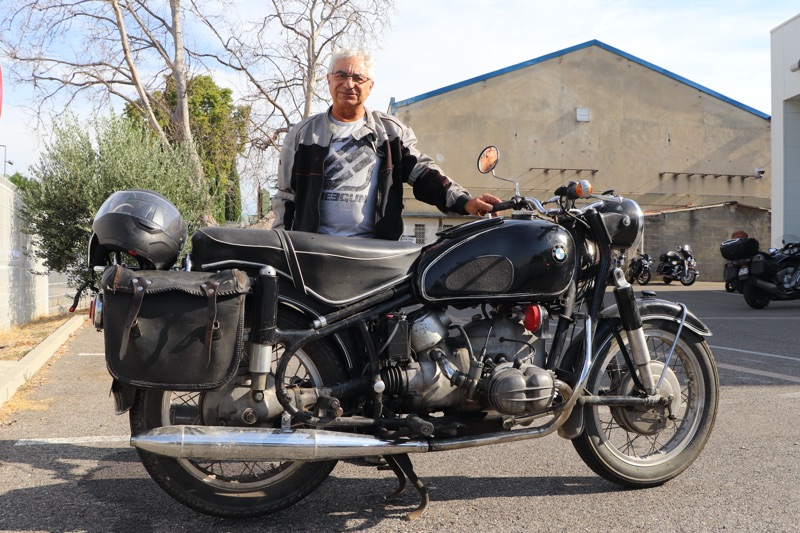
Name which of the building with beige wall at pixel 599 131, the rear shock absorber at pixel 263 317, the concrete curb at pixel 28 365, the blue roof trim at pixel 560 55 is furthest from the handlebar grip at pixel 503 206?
the blue roof trim at pixel 560 55

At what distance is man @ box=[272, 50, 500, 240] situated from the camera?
12.3 ft

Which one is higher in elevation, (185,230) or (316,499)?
(185,230)

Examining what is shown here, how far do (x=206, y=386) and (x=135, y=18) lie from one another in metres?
19.0

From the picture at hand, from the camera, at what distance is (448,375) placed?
297cm

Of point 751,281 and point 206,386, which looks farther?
point 751,281

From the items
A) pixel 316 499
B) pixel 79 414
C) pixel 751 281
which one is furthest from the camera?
pixel 751 281

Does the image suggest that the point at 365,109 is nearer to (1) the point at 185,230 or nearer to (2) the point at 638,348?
(1) the point at 185,230

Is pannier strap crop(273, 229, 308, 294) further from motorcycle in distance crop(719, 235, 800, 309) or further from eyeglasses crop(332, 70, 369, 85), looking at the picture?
motorcycle in distance crop(719, 235, 800, 309)

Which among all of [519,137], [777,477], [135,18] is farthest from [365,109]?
[519,137]

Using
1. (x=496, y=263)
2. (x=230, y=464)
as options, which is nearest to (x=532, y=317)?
(x=496, y=263)

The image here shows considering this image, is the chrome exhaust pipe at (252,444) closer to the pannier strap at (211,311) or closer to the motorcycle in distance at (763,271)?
the pannier strap at (211,311)

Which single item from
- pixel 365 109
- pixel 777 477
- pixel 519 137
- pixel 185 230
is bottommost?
pixel 777 477

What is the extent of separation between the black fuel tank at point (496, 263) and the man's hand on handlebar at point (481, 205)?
0.37 meters

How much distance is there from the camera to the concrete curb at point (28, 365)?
544 cm
